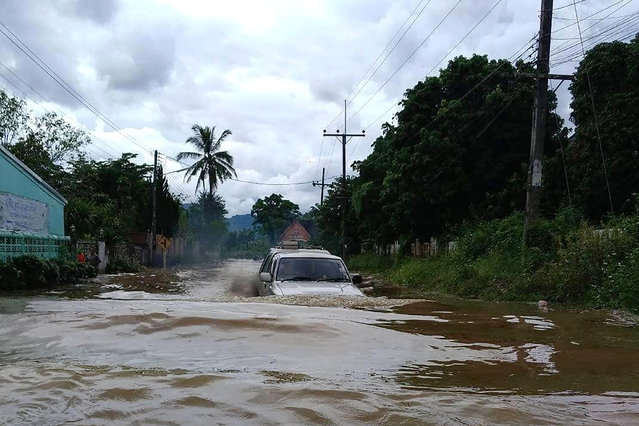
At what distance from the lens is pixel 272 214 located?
89.8 metres

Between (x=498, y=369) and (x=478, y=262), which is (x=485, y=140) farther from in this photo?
(x=498, y=369)

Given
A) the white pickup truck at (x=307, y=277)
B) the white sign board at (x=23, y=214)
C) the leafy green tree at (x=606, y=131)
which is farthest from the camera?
the white sign board at (x=23, y=214)

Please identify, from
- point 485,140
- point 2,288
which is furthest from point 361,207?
point 2,288

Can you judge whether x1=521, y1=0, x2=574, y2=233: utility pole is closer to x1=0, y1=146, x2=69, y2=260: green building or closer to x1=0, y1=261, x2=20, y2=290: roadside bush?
x1=0, y1=261, x2=20, y2=290: roadside bush

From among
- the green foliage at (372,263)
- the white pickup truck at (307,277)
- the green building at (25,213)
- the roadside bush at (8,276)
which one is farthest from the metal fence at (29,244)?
the green foliage at (372,263)

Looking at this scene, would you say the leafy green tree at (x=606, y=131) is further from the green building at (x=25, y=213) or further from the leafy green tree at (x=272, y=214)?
the leafy green tree at (x=272, y=214)

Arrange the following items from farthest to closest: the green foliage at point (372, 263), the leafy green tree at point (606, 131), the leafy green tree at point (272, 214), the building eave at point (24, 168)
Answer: the leafy green tree at point (272, 214) → the green foliage at point (372, 263) → the building eave at point (24, 168) → the leafy green tree at point (606, 131)

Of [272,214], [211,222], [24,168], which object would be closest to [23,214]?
[24,168]

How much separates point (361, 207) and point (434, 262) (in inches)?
455

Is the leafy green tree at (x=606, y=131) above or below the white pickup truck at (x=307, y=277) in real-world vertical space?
above

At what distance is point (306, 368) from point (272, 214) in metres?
85.3

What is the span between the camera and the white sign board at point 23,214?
64.2 feet

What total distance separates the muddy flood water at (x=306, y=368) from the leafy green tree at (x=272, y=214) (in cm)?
8048

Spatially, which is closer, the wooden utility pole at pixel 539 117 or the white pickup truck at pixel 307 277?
the white pickup truck at pixel 307 277
